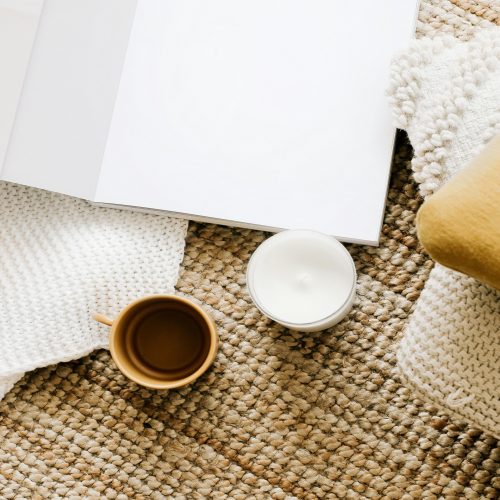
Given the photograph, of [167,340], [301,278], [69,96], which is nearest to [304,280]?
[301,278]

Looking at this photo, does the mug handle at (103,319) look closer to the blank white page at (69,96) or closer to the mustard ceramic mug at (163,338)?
the mustard ceramic mug at (163,338)

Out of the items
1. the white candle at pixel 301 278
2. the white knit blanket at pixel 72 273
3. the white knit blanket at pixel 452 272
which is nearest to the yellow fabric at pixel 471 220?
the white knit blanket at pixel 452 272

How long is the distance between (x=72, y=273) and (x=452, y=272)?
14.9 inches

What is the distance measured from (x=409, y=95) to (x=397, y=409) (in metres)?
0.31

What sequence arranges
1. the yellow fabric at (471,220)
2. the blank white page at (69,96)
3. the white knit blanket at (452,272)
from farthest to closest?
the blank white page at (69,96)
the white knit blanket at (452,272)
the yellow fabric at (471,220)

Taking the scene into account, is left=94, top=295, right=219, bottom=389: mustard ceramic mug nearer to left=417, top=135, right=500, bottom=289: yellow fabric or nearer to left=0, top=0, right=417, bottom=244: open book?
left=0, top=0, right=417, bottom=244: open book

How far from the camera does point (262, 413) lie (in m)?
0.72

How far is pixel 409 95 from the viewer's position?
2.07ft

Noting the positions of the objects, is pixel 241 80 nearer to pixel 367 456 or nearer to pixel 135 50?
pixel 135 50

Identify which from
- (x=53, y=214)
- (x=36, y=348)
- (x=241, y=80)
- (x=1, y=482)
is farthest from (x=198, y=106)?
(x=1, y=482)

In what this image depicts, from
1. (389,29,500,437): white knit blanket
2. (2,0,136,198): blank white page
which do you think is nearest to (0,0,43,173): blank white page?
(2,0,136,198): blank white page

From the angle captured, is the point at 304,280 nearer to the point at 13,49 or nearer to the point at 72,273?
the point at 72,273

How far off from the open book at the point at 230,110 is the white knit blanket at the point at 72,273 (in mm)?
38

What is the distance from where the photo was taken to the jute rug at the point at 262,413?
0.70 metres
